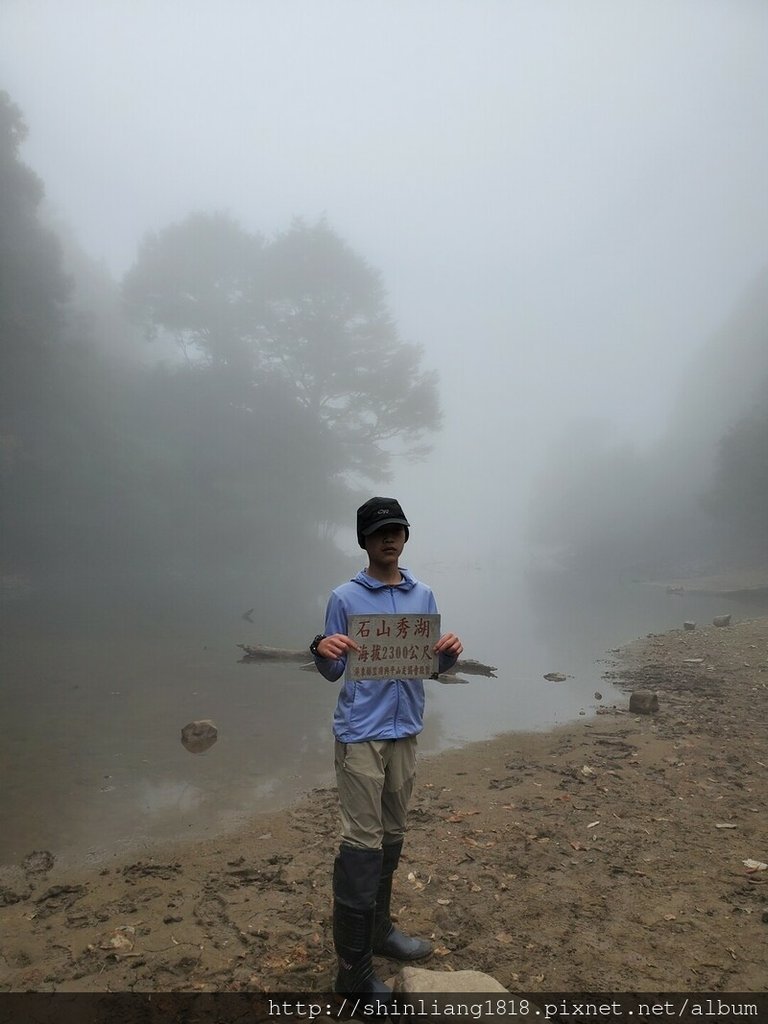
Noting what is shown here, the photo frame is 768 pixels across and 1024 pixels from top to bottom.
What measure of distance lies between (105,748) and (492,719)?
17.9 ft

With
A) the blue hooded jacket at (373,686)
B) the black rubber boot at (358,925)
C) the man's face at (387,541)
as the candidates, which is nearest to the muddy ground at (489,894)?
the black rubber boot at (358,925)

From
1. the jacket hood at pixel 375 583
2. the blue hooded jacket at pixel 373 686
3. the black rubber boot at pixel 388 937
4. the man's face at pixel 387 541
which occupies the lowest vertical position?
the black rubber boot at pixel 388 937

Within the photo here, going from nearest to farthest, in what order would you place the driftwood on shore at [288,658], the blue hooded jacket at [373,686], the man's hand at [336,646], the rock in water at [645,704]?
the man's hand at [336,646]
the blue hooded jacket at [373,686]
the rock in water at [645,704]
the driftwood on shore at [288,658]

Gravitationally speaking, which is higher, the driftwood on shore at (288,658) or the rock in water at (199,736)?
the driftwood on shore at (288,658)

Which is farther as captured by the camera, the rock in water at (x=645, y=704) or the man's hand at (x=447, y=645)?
the rock in water at (x=645, y=704)

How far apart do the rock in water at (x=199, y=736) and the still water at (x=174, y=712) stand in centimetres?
14

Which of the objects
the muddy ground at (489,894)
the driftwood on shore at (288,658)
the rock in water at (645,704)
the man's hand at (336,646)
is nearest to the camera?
the man's hand at (336,646)

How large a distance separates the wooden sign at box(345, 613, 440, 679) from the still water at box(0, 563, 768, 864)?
11.0ft

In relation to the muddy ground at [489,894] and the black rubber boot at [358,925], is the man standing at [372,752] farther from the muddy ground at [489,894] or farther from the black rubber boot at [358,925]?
the muddy ground at [489,894]

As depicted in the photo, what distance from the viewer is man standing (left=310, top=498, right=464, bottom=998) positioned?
268 centimetres

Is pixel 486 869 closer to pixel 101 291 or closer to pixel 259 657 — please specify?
pixel 259 657

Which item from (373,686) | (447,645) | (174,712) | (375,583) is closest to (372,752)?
(373,686)

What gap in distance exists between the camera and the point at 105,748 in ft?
23.3

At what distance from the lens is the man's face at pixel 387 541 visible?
2.89 metres
